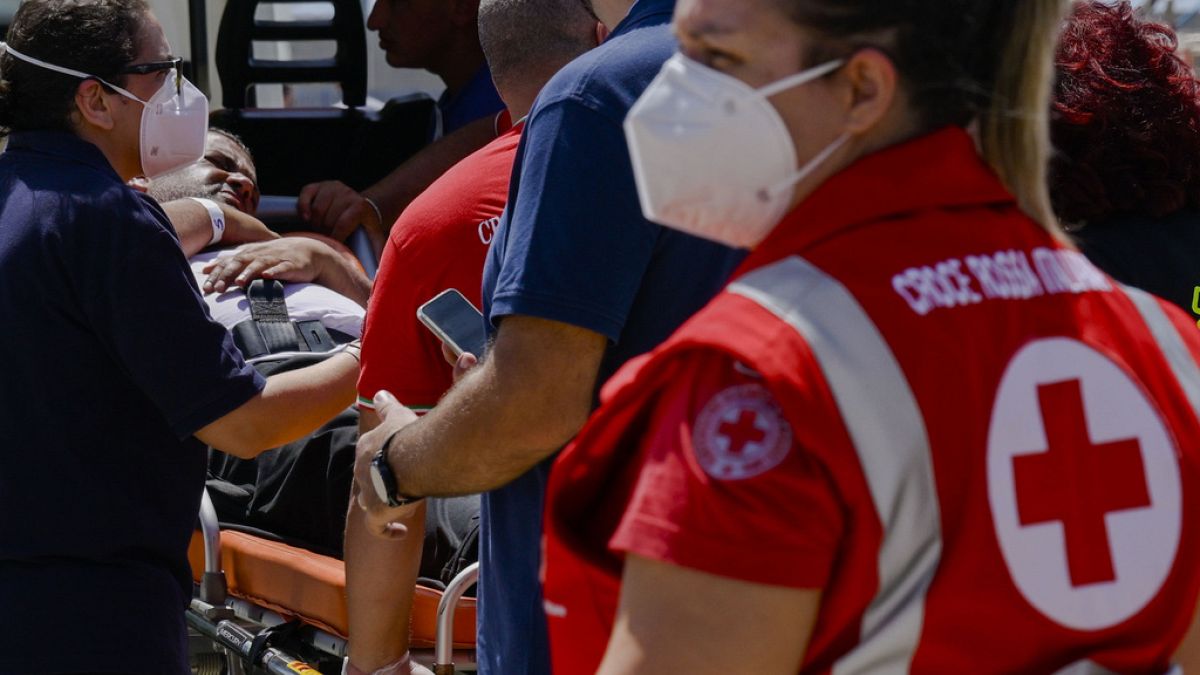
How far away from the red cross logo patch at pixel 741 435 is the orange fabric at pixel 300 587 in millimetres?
1955

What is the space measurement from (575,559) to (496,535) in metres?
0.79

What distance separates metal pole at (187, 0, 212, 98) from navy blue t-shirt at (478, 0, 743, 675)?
4351 millimetres

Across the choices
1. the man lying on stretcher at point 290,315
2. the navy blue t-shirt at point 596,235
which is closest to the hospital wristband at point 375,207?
the man lying on stretcher at point 290,315

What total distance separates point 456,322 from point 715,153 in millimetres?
813

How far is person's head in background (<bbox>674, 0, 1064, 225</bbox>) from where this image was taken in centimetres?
106

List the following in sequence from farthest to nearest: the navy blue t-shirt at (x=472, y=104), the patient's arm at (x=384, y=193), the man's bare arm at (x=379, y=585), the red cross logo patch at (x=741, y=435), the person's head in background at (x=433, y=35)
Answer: the person's head in background at (x=433, y=35), the navy blue t-shirt at (x=472, y=104), the patient's arm at (x=384, y=193), the man's bare arm at (x=379, y=585), the red cross logo patch at (x=741, y=435)

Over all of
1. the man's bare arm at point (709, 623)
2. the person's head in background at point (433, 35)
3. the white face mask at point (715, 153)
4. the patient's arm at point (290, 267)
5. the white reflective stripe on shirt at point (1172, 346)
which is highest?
the white face mask at point (715, 153)

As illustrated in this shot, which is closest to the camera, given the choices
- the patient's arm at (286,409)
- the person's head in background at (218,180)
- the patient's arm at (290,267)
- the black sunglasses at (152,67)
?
the patient's arm at (286,409)

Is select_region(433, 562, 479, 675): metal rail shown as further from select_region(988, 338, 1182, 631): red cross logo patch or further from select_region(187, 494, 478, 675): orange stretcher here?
select_region(988, 338, 1182, 631): red cross logo patch

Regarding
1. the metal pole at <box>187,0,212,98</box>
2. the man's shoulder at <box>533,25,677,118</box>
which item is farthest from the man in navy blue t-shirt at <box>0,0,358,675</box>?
the metal pole at <box>187,0,212,98</box>

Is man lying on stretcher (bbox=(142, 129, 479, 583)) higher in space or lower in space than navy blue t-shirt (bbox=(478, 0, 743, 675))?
lower

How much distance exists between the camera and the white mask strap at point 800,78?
1062mm

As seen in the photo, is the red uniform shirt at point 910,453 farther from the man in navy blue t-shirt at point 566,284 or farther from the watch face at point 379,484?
the watch face at point 379,484

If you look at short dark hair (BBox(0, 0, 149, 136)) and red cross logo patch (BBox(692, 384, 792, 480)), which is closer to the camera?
red cross logo patch (BBox(692, 384, 792, 480))
